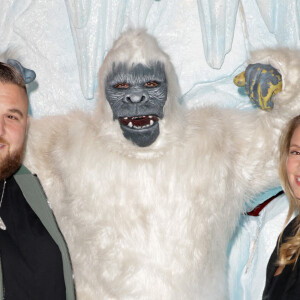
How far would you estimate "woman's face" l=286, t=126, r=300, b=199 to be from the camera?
126cm

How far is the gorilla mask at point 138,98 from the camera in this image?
4.84 feet

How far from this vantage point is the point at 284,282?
46.7 inches

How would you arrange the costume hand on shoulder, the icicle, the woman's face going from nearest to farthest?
1. the woman's face
2. the costume hand on shoulder
3. the icicle

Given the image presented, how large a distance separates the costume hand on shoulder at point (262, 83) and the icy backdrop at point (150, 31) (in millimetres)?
512

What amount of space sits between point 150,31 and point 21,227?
105 centimetres

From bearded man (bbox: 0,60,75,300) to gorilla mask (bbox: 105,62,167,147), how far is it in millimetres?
341

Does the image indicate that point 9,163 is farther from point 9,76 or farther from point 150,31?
point 150,31

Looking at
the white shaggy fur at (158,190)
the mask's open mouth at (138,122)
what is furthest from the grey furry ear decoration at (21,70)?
the mask's open mouth at (138,122)

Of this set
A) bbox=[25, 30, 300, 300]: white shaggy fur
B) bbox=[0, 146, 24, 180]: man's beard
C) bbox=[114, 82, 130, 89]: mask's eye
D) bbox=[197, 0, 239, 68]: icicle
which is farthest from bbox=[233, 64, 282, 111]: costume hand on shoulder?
bbox=[0, 146, 24, 180]: man's beard

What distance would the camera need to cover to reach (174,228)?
5.06 ft

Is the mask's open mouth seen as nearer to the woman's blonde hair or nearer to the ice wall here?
the woman's blonde hair

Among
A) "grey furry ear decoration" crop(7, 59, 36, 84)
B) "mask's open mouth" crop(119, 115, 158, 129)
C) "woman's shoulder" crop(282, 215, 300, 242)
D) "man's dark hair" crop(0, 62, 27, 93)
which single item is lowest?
"woman's shoulder" crop(282, 215, 300, 242)

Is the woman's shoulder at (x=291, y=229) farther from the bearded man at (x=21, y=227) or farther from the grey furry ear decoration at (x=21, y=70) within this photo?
the grey furry ear decoration at (x=21, y=70)

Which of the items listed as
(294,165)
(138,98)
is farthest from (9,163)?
(294,165)
